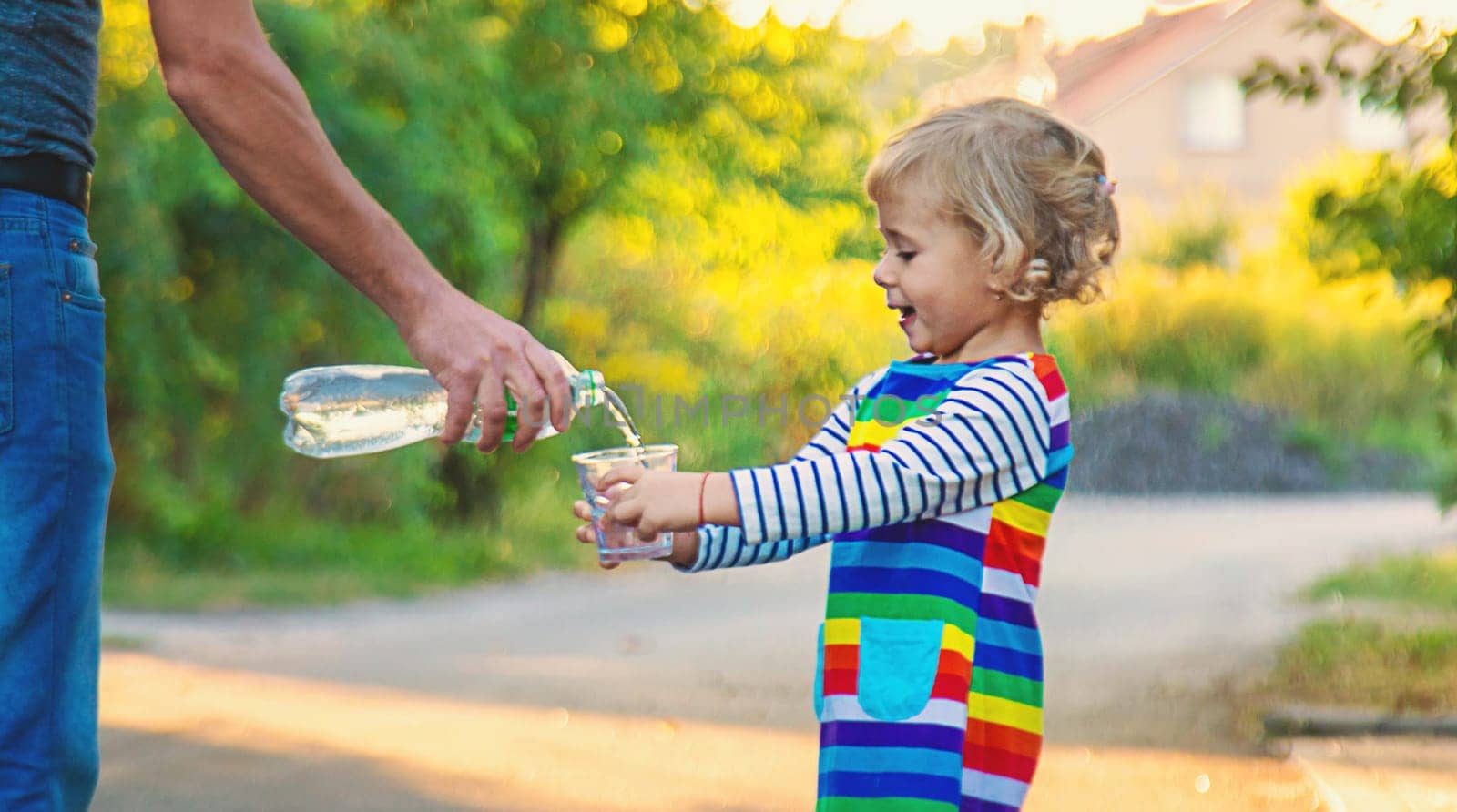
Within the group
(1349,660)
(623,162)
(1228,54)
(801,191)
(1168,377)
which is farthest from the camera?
(1228,54)

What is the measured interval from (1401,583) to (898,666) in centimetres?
679

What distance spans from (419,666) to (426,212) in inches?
116

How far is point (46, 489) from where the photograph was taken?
2.13 m

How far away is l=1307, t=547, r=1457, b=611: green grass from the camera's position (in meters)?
Result: 8.12

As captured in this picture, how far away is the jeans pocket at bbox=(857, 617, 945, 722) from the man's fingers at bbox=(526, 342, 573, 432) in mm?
553

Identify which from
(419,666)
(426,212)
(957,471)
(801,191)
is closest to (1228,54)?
(801,191)

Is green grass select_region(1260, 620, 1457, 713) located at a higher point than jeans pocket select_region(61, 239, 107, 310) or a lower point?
higher

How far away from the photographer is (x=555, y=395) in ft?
8.20

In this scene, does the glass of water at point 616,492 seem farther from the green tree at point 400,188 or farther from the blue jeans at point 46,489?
the green tree at point 400,188

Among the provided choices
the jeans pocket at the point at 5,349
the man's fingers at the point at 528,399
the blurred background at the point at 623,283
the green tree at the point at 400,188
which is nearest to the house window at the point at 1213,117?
the blurred background at the point at 623,283

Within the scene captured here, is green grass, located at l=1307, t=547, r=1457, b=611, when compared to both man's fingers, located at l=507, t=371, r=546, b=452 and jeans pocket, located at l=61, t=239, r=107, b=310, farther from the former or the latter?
jeans pocket, located at l=61, t=239, r=107, b=310

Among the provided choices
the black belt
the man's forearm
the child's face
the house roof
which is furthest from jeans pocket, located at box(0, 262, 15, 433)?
the house roof

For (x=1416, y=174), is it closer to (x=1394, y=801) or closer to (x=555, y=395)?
(x=1394, y=801)

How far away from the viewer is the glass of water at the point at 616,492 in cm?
246
